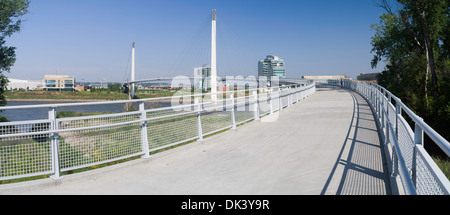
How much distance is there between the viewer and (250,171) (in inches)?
253

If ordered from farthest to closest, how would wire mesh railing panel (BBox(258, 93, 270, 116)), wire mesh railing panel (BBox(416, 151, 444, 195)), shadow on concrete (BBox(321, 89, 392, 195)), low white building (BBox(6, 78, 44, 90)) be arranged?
low white building (BBox(6, 78, 44, 90)), wire mesh railing panel (BBox(258, 93, 270, 116)), shadow on concrete (BBox(321, 89, 392, 195)), wire mesh railing panel (BBox(416, 151, 444, 195))

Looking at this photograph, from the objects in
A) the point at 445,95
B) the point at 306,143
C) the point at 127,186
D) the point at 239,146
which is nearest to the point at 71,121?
the point at 127,186

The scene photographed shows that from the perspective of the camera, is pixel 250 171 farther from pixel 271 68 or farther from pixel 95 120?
pixel 271 68

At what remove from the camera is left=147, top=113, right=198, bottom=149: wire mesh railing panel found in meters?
7.87

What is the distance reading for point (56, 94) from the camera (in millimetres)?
91688

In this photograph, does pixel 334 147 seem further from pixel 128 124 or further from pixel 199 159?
pixel 128 124

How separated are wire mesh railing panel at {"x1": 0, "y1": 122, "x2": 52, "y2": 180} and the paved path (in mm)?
352

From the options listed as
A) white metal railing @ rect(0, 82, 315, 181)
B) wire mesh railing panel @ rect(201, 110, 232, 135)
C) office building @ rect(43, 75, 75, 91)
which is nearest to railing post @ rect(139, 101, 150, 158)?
white metal railing @ rect(0, 82, 315, 181)

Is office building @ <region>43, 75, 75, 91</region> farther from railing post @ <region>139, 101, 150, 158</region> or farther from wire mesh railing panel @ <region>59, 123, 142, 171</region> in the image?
wire mesh railing panel @ <region>59, 123, 142, 171</region>

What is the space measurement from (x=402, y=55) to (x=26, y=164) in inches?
1671

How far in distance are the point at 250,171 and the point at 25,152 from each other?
3709 millimetres

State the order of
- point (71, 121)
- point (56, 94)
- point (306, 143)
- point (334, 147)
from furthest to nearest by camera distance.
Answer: point (56, 94) < point (306, 143) < point (334, 147) < point (71, 121)

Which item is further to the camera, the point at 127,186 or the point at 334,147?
the point at 334,147

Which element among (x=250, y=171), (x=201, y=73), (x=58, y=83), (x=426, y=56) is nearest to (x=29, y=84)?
(x=58, y=83)
